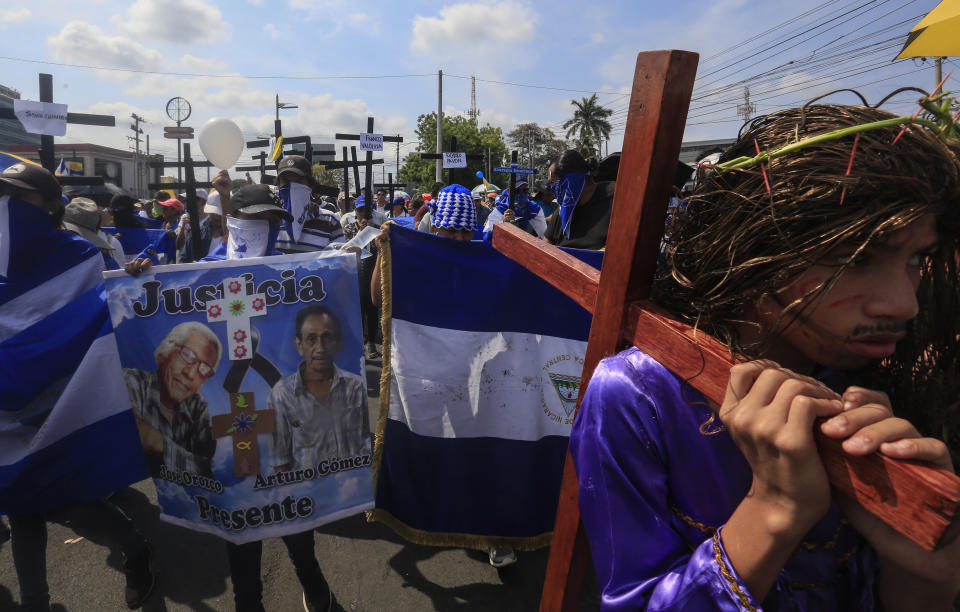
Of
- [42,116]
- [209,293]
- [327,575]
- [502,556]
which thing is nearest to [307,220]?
[209,293]

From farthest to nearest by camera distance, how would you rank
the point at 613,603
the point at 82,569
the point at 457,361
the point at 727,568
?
Answer: the point at 82,569, the point at 457,361, the point at 613,603, the point at 727,568

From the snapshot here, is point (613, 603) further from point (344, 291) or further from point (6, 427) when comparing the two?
point (6, 427)

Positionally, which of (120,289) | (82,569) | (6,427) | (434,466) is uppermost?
(120,289)

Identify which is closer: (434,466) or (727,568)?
(727,568)

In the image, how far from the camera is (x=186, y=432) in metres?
2.37

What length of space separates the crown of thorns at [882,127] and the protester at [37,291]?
3133mm

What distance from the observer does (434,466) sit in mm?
2840

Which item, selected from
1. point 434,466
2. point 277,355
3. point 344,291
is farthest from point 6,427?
point 434,466

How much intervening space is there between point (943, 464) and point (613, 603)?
53cm

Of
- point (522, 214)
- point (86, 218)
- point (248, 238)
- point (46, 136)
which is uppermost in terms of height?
point (46, 136)

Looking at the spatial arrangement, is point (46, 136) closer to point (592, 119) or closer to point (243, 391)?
point (243, 391)

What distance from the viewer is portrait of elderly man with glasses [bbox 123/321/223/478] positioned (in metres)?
2.37

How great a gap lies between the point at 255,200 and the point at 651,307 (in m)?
2.84

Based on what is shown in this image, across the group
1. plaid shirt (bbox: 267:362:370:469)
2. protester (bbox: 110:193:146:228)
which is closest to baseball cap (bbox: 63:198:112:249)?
plaid shirt (bbox: 267:362:370:469)
